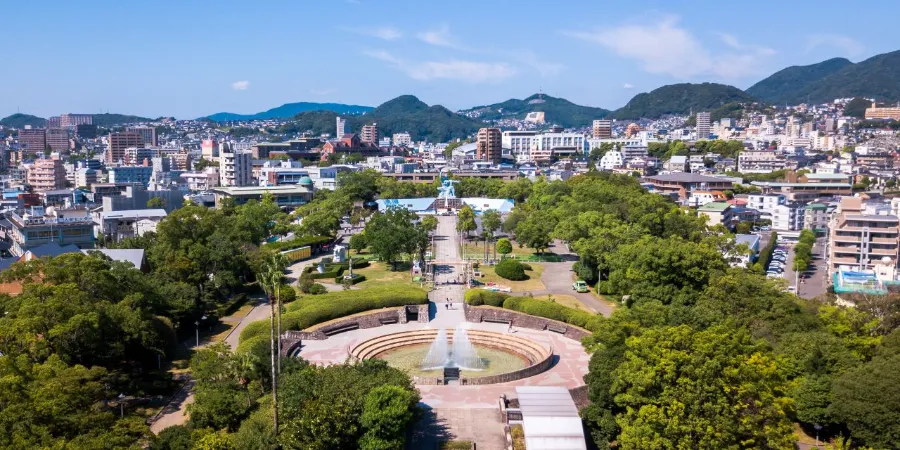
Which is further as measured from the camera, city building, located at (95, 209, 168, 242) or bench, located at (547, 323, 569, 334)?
city building, located at (95, 209, 168, 242)

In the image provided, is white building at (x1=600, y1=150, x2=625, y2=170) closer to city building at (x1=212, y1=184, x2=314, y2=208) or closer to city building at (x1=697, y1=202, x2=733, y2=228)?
city building at (x1=697, y1=202, x2=733, y2=228)

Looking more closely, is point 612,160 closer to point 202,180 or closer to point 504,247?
point 202,180

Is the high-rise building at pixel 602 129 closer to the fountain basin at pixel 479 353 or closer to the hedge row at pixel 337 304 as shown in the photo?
the hedge row at pixel 337 304

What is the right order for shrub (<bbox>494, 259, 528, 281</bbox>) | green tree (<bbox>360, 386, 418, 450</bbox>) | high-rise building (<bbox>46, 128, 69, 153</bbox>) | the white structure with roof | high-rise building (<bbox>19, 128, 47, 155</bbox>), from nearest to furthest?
green tree (<bbox>360, 386, 418, 450</bbox>), the white structure with roof, shrub (<bbox>494, 259, 528, 281</bbox>), high-rise building (<bbox>19, 128, 47, 155</bbox>), high-rise building (<bbox>46, 128, 69, 153</bbox>)

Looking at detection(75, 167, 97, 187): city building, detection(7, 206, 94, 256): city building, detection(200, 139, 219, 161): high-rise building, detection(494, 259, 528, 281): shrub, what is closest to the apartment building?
detection(494, 259, 528, 281): shrub

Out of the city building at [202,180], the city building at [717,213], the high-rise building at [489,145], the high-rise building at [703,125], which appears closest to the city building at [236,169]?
the city building at [202,180]

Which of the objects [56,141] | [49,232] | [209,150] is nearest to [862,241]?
[49,232]

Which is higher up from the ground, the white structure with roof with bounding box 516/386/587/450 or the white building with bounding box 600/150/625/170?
the white building with bounding box 600/150/625/170

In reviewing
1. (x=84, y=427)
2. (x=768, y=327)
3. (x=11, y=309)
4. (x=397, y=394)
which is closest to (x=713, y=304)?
(x=768, y=327)
